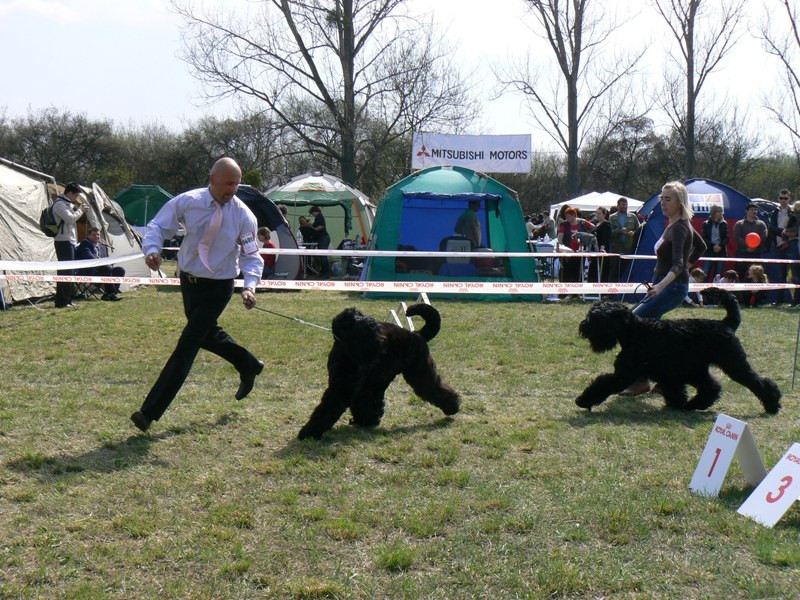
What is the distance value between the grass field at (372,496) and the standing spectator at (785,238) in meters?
7.98

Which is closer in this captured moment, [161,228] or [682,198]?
[161,228]

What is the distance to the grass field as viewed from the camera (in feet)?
10.1

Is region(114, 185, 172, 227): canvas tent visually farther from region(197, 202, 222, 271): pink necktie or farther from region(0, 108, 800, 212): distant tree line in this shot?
region(197, 202, 222, 271): pink necktie

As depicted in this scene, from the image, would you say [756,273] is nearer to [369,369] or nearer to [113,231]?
[369,369]

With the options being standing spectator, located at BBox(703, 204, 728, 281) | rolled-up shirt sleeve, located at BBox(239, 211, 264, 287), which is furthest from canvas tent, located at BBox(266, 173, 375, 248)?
rolled-up shirt sleeve, located at BBox(239, 211, 264, 287)

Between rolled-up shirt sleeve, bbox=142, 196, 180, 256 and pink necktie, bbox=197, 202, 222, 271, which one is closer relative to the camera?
rolled-up shirt sleeve, bbox=142, 196, 180, 256

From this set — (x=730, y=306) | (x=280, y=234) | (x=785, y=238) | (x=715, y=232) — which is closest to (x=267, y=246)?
(x=280, y=234)

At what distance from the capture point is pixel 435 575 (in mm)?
3113

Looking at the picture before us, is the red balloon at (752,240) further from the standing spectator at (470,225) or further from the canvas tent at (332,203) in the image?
the canvas tent at (332,203)

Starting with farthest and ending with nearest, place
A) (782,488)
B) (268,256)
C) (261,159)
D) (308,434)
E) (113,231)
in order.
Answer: (261,159) → (268,256) → (113,231) → (308,434) → (782,488)

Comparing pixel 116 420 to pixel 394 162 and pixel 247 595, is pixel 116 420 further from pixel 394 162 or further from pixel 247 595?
pixel 394 162

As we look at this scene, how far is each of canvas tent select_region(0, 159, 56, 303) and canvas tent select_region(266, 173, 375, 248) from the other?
26.8 feet

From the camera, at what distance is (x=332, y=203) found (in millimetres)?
21219

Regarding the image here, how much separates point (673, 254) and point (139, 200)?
23502mm
